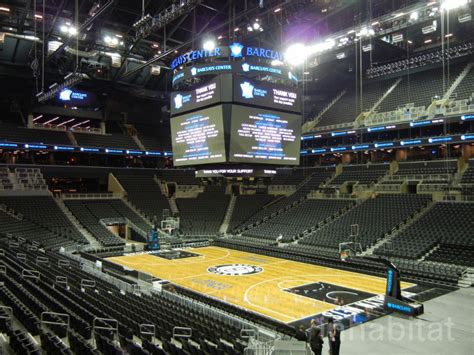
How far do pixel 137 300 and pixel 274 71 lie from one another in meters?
10.7

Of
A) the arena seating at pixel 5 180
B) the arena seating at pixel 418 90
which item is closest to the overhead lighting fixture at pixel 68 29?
the arena seating at pixel 5 180

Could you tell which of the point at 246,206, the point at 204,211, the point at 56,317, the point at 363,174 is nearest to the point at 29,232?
the point at 204,211

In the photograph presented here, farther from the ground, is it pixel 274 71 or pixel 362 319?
pixel 274 71

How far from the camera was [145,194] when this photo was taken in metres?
38.7

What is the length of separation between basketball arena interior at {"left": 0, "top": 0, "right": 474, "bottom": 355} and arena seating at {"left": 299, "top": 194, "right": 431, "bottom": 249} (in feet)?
0.48

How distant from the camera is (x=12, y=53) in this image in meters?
30.3

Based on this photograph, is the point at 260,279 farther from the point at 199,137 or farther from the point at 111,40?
the point at 111,40

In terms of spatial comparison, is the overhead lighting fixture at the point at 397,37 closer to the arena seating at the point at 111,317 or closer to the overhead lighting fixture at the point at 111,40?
the overhead lighting fixture at the point at 111,40

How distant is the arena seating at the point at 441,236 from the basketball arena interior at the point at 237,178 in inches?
4.7

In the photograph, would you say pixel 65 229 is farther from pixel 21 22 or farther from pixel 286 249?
pixel 286 249

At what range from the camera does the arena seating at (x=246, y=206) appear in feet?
118

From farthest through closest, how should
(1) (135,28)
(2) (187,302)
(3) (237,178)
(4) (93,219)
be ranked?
(4) (93,219) < (3) (237,178) < (1) (135,28) < (2) (187,302)

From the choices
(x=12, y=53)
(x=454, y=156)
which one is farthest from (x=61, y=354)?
(x=454, y=156)

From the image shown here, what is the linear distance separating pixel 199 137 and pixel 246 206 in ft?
72.9
